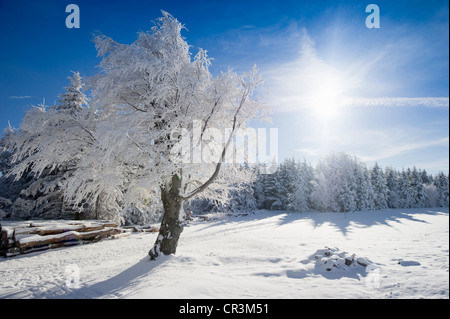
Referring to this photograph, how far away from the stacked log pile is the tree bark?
7.25 meters

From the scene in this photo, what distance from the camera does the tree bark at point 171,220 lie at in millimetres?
7891

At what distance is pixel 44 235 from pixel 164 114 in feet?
35.1

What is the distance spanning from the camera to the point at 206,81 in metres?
7.57

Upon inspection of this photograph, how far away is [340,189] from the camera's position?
131ft

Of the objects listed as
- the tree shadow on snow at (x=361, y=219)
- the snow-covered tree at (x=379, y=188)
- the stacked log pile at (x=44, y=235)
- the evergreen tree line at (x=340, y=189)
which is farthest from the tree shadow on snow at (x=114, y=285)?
the snow-covered tree at (x=379, y=188)

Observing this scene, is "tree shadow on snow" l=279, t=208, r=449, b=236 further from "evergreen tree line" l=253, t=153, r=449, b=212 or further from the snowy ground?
the snowy ground

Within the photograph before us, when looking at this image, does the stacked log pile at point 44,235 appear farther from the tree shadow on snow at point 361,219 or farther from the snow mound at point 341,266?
the tree shadow on snow at point 361,219

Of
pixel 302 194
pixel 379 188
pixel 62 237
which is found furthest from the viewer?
pixel 379 188

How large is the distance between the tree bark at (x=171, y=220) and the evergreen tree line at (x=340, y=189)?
37772 millimetres

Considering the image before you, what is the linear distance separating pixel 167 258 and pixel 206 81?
666 centimetres

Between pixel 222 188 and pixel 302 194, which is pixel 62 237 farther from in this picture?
pixel 302 194

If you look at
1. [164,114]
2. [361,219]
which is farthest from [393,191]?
[164,114]
